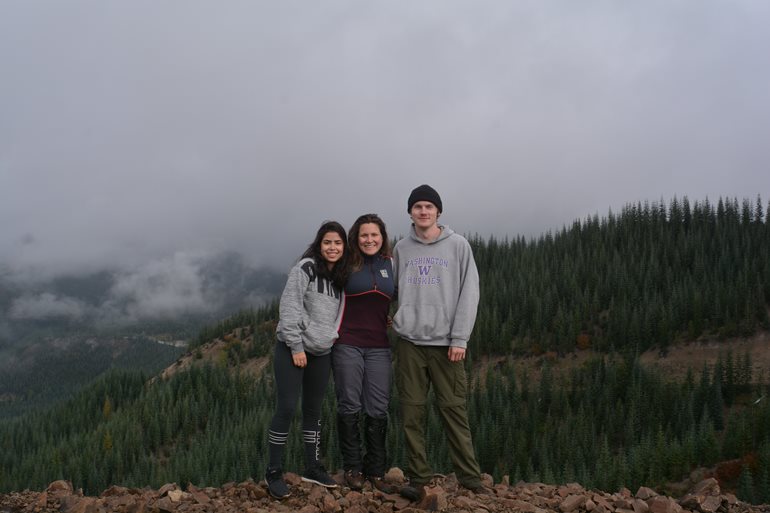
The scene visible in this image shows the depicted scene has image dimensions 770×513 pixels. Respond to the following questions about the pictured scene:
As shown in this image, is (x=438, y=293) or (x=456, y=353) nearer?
(x=456, y=353)

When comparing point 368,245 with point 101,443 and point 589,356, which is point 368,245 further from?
point 101,443

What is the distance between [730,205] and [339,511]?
69505 millimetres

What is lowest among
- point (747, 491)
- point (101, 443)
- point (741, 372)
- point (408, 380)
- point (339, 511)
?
point (101, 443)

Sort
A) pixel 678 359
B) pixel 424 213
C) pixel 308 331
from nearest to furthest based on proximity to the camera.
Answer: pixel 308 331 < pixel 424 213 < pixel 678 359

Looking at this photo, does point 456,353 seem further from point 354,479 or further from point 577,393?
point 577,393

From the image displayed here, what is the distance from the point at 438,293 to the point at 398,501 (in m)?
3.05

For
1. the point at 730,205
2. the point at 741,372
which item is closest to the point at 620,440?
the point at 741,372

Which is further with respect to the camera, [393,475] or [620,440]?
[620,440]

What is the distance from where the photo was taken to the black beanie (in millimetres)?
8555

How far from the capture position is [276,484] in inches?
349

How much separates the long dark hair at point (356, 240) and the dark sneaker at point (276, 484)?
3.38 m

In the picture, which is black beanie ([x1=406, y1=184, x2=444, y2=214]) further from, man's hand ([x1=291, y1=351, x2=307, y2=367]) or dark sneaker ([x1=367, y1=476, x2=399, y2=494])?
dark sneaker ([x1=367, y1=476, x2=399, y2=494])

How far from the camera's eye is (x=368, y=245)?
851cm

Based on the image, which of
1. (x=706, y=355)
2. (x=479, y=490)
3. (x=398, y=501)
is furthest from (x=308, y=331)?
(x=706, y=355)
